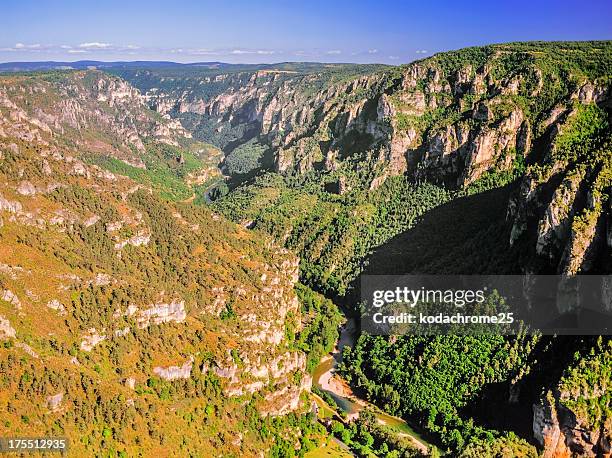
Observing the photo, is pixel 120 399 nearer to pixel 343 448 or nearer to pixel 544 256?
pixel 343 448

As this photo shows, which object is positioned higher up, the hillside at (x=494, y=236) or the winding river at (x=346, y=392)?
the hillside at (x=494, y=236)

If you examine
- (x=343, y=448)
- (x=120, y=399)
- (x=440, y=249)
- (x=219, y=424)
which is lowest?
(x=343, y=448)

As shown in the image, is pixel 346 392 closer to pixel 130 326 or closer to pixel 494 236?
pixel 130 326

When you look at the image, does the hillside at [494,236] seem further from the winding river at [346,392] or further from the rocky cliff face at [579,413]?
the winding river at [346,392]

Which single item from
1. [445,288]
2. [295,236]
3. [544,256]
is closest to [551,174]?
[544,256]

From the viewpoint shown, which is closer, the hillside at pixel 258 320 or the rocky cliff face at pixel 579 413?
the rocky cliff face at pixel 579 413

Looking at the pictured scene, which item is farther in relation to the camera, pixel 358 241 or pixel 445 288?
pixel 358 241

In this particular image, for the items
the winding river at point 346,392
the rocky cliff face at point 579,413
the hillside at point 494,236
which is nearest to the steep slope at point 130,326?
the winding river at point 346,392
